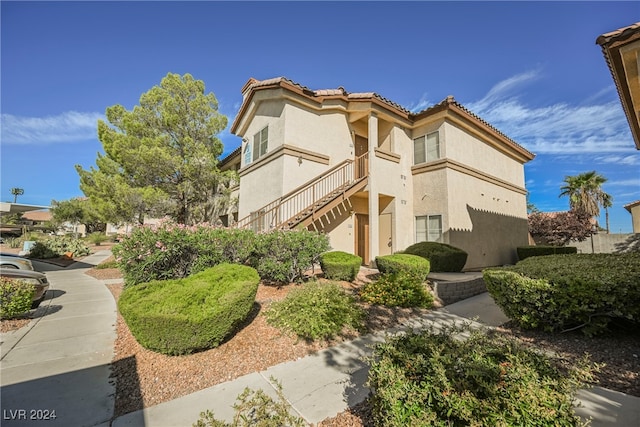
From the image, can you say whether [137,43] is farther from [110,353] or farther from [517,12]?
[517,12]

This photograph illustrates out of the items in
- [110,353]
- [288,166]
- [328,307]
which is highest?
[288,166]

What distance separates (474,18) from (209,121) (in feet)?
42.3

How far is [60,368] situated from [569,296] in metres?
7.79

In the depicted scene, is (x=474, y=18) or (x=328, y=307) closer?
(x=328, y=307)

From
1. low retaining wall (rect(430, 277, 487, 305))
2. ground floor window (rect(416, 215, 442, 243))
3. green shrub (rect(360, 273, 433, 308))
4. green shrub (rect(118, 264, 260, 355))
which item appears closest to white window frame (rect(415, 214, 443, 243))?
ground floor window (rect(416, 215, 442, 243))

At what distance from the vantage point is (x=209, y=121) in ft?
48.5

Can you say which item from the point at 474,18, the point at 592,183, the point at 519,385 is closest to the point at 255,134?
the point at 474,18

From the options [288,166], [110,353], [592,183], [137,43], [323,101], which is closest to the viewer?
[110,353]

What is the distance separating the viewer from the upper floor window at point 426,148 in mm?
12711

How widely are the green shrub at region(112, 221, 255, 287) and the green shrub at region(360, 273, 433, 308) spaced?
3.38m

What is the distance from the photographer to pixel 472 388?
78.3 inches

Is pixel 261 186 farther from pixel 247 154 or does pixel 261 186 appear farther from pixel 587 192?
pixel 587 192

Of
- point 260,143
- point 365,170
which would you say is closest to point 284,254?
point 365,170

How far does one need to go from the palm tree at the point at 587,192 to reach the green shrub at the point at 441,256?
2368 cm
